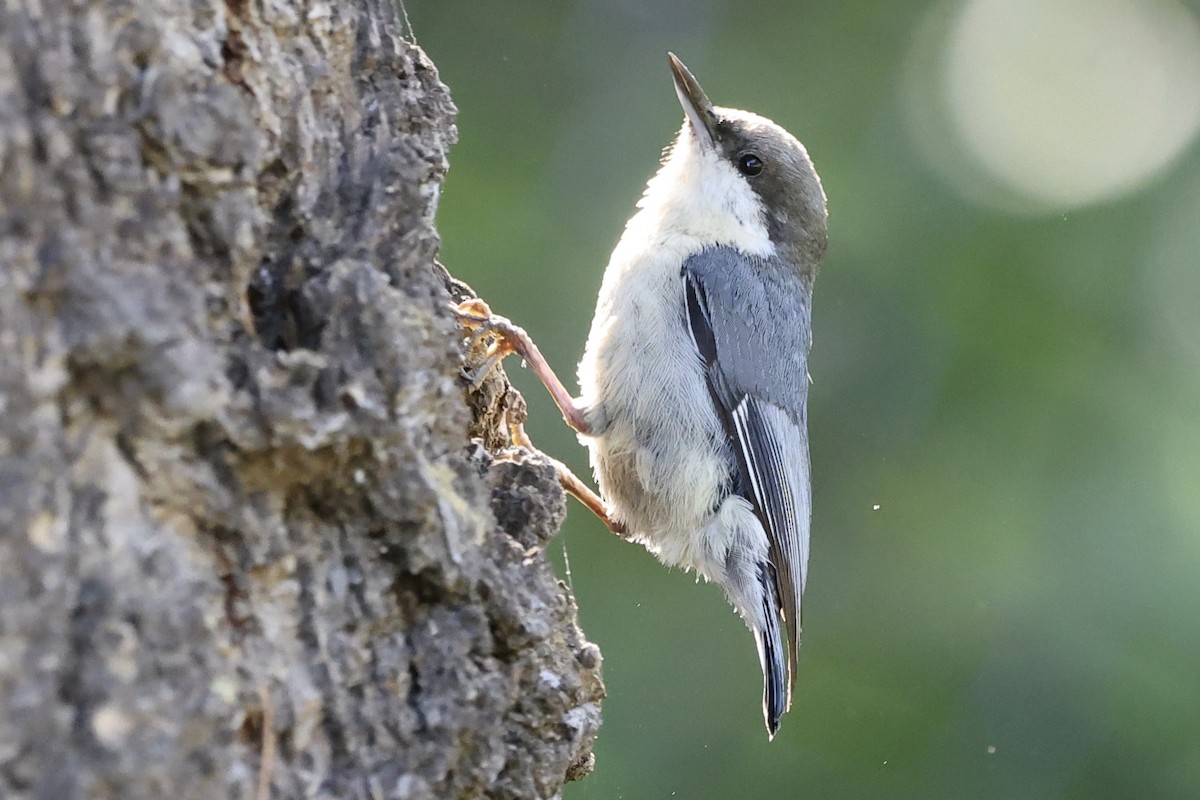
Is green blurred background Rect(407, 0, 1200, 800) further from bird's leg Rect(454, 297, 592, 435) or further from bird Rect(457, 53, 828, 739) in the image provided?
bird's leg Rect(454, 297, 592, 435)

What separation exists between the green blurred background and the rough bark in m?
2.28

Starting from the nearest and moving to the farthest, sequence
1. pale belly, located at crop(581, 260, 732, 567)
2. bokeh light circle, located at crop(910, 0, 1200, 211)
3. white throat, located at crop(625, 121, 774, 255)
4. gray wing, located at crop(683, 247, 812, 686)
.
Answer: pale belly, located at crop(581, 260, 732, 567) < gray wing, located at crop(683, 247, 812, 686) < white throat, located at crop(625, 121, 774, 255) < bokeh light circle, located at crop(910, 0, 1200, 211)

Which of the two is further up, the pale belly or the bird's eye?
the bird's eye

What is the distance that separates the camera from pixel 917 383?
452 cm

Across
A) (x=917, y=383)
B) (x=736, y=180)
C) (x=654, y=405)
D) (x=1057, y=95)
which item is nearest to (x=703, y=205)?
(x=736, y=180)

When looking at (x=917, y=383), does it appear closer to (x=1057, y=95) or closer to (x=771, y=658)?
(x=1057, y=95)

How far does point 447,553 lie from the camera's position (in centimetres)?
173

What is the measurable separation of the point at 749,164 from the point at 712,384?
61cm

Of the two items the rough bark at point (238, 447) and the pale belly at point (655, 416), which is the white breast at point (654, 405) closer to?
the pale belly at point (655, 416)

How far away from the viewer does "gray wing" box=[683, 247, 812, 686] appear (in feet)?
9.92

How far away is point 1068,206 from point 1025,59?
2.79 feet

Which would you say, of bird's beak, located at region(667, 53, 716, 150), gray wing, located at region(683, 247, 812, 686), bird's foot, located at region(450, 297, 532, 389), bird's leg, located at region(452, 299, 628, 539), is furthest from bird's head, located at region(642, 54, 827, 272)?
bird's foot, located at region(450, 297, 532, 389)

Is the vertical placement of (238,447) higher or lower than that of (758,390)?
higher

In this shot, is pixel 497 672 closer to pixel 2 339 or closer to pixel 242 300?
pixel 242 300
